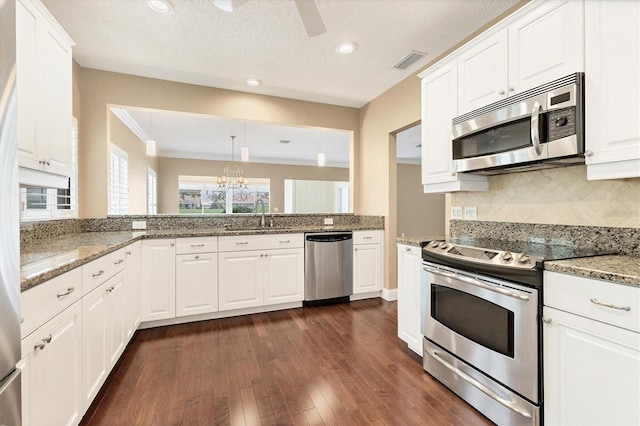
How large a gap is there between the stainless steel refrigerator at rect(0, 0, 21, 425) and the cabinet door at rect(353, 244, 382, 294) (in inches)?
126

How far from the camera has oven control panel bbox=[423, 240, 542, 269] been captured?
4.86 ft

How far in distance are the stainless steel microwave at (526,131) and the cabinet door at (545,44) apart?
2.8 inches

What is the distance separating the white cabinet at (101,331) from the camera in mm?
1601

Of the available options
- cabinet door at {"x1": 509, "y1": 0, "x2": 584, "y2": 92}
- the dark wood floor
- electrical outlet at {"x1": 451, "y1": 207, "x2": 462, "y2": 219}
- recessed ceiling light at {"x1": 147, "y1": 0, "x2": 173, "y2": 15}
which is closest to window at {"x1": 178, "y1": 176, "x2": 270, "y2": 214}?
the dark wood floor

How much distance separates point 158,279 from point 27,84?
6.35ft

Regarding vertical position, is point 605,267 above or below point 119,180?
below

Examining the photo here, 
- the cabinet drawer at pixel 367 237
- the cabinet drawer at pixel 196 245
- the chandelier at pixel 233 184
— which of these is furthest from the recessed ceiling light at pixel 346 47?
the chandelier at pixel 233 184

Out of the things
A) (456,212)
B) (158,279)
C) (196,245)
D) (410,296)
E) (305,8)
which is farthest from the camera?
(196,245)

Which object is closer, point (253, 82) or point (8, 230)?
point (8, 230)

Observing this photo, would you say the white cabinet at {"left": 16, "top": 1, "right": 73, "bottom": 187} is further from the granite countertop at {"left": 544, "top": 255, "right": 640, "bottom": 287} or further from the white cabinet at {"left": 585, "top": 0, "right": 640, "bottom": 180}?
the white cabinet at {"left": 585, "top": 0, "right": 640, "bottom": 180}

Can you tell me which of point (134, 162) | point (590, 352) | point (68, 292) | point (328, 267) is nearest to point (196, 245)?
point (328, 267)

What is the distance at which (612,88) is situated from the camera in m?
1.40

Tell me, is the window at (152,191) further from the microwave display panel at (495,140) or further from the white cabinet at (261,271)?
the microwave display panel at (495,140)

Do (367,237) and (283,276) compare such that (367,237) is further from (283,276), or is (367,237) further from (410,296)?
(410,296)
